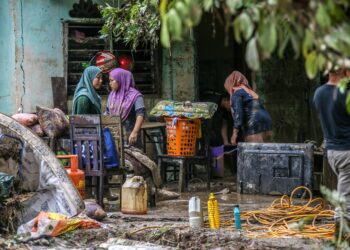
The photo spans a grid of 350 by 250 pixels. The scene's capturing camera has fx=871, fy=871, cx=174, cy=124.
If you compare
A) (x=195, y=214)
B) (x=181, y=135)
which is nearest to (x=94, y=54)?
(x=181, y=135)

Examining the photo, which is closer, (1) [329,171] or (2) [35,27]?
(1) [329,171]

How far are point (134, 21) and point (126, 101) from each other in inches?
48.5

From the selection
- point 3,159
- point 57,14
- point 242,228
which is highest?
point 57,14

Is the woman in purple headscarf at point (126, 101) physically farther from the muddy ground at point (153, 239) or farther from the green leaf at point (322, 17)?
the green leaf at point (322, 17)

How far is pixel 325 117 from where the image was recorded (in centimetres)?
802

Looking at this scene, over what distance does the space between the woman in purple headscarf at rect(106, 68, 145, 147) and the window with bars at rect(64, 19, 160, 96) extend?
1.83 metres

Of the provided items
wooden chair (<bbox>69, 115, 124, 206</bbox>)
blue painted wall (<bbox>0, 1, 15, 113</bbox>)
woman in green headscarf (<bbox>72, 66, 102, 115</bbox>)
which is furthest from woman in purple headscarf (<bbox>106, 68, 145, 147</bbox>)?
blue painted wall (<bbox>0, 1, 15, 113</bbox>)

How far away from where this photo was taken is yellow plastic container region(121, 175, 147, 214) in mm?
10906

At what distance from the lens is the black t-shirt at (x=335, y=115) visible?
7.89 metres

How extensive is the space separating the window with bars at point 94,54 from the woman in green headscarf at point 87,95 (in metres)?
2.95

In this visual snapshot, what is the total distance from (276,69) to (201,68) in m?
2.32

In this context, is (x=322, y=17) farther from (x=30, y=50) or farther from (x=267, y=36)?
(x=30, y=50)

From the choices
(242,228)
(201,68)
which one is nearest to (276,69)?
(201,68)

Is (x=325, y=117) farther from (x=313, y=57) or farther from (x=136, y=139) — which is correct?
(x=136, y=139)
